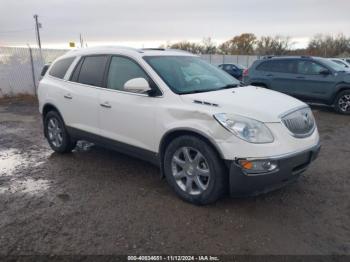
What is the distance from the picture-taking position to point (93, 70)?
5.01 meters

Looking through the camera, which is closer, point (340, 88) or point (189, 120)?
point (189, 120)

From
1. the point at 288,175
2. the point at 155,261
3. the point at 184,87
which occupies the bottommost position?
the point at 155,261

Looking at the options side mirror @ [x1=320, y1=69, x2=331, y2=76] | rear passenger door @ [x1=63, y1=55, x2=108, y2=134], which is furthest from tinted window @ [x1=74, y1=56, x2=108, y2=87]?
side mirror @ [x1=320, y1=69, x2=331, y2=76]

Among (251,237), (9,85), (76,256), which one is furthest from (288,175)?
(9,85)

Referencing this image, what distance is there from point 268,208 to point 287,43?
52591mm

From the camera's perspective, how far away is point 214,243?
10.3 feet

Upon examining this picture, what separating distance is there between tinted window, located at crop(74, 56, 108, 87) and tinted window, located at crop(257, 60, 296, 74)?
302 inches

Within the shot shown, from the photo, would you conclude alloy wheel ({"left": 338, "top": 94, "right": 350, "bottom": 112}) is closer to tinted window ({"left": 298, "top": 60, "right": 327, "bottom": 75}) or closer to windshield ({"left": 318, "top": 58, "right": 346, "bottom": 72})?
windshield ({"left": 318, "top": 58, "right": 346, "bottom": 72})

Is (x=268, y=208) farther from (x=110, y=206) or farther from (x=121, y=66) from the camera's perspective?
(x=121, y=66)

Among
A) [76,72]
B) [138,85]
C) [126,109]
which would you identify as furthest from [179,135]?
[76,72]

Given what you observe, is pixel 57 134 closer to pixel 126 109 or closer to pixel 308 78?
pixel 126 109

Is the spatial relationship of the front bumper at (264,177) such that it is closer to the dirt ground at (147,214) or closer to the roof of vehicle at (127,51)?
the dirt ground at (147,214)

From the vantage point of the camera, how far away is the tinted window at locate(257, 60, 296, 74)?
1081 cm

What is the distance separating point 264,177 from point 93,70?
9.99ft
